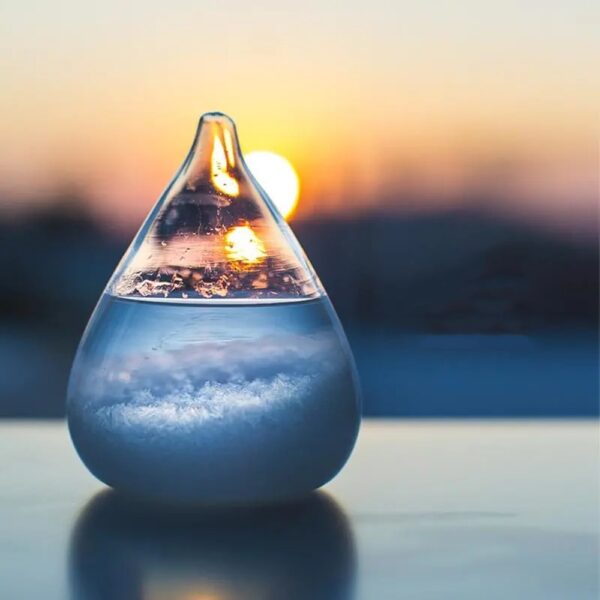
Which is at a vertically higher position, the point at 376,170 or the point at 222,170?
the point at 222,170

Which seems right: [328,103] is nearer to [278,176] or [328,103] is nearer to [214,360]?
[278,176]

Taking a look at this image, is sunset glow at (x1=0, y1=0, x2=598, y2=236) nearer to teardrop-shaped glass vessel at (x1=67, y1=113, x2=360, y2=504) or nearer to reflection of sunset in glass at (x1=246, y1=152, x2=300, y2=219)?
reflection of sunset in glass at (x1=246, y1=152, x2=300, y2=219)

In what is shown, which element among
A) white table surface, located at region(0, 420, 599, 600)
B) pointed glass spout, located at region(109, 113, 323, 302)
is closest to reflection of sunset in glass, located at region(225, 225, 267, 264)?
pointed glass spout, located at region(109, 113, 323, 302)

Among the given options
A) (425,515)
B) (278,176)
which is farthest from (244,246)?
Answer: (278,176)

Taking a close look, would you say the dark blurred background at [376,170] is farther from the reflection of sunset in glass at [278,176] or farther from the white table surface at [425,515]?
the white table surface at [425,515]

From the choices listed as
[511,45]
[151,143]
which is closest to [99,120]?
[151,143]

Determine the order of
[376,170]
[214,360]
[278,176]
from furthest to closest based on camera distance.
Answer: [376,170] < [278,176] < [214,360]

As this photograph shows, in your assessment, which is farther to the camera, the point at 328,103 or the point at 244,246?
the point at 328,103
